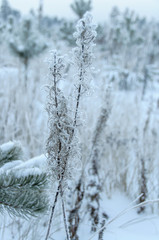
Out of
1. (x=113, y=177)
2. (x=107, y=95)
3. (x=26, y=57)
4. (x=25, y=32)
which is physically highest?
(x=25, y=32)

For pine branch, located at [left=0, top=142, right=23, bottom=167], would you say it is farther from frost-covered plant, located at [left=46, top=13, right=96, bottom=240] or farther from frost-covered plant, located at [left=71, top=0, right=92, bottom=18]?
frost-covered plant, located at [left=71, top=0, right=92, bottom=18]

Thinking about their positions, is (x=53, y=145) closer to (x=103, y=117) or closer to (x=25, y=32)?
(x=103, y=117)

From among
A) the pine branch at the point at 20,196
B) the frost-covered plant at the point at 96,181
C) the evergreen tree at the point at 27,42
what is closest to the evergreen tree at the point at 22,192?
the pine branch at the point at 20,196

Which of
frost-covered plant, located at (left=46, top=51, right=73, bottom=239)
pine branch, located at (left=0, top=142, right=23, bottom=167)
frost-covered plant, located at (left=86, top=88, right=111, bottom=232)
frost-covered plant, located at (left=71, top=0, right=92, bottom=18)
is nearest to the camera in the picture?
frost-covered plant, located at (left=46, top=51, right=73, bottom=239)

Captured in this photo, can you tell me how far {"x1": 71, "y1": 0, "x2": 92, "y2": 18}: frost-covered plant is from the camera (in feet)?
12.6

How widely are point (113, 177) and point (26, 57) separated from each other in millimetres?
3409

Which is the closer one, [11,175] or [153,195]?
[11,175]

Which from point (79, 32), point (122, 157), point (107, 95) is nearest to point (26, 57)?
point (122, 157)

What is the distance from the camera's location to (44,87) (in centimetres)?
50

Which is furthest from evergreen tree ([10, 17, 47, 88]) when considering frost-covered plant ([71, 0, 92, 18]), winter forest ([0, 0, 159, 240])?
winter forest ([0, 0, 159, 240])

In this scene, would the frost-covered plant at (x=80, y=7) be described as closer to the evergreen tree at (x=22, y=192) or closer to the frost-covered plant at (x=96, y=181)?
the frost-covered plant at (x=96, y=181)

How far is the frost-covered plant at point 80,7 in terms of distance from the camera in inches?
152

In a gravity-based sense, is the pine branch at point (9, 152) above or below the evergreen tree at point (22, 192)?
above

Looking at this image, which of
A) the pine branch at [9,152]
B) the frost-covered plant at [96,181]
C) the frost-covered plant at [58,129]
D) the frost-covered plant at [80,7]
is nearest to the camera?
the frost-covered plant at [58,129]
